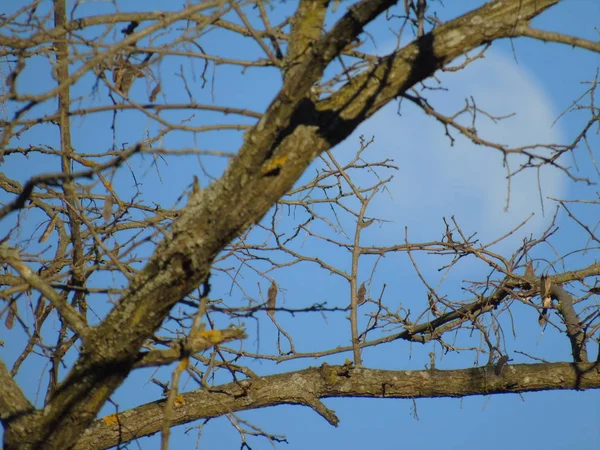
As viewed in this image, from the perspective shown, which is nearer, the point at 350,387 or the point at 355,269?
Answer: the point at 350,387

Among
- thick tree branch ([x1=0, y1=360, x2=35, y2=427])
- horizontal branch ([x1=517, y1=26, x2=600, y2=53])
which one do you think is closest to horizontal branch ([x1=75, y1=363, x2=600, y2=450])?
thick tree branch ([x1=0, y1=360, x2=35, y2=427])

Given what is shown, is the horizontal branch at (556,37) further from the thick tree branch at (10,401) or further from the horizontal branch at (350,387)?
the thick tree branch at (10,401)

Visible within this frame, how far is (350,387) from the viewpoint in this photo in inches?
133

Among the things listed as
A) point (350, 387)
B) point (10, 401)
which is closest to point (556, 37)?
point (350, 387)

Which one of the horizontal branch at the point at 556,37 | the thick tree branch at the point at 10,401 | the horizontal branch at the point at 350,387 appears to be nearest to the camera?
the horizontal branch at the point at 556,37

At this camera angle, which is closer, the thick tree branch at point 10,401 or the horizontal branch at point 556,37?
the horizontal branch at point 556,37

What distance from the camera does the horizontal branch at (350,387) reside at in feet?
10.8

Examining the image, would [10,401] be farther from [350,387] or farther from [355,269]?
[355,269]

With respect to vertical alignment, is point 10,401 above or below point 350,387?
below

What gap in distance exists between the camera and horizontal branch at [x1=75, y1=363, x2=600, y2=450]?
3.29 metres

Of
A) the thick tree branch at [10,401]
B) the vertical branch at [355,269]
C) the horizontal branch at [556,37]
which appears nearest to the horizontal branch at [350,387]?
the vertical branch at [355,269]

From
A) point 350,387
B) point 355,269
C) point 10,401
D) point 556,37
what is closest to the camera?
point 556,37

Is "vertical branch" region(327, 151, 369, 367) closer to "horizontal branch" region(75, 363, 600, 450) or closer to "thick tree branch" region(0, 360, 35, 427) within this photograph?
"horizontal branch" region(75, 363, 600, 450)

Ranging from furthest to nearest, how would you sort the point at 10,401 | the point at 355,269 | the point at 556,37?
the point at 355,269, the point at 10,401, the point at 556,37
